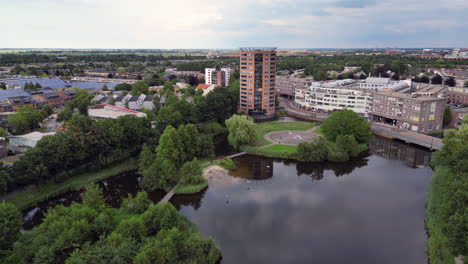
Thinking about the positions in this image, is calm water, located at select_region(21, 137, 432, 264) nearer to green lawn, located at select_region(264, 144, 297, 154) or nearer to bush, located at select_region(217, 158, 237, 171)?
bush, located at select_region(217, 158, 237, 171)

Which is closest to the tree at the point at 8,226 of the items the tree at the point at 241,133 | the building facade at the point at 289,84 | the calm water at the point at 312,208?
the calm water at the point at 312,208

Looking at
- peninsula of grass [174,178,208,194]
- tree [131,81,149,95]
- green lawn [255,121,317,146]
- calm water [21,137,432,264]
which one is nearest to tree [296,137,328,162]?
calm water [21,137,432,264]

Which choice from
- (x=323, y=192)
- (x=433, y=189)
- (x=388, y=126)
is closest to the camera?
(x=433, y=189)

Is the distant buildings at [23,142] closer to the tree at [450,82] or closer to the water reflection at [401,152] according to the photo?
the water reflection at [401,152]

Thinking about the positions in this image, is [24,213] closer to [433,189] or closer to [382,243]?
[382,243]

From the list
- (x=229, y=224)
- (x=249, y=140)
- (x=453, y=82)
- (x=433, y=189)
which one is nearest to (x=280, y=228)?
(x=229, y=224)

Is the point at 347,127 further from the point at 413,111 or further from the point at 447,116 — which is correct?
the point at 447,116
